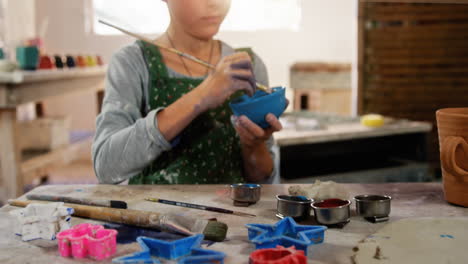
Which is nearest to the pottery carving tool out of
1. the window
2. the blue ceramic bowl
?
the blue ceramic bowl

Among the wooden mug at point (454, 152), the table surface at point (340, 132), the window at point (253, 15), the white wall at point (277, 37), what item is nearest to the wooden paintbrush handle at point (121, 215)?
the wooden mug at point (454, 152)

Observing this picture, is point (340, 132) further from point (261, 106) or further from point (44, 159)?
point (44, 159)

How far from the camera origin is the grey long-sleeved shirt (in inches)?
48.5

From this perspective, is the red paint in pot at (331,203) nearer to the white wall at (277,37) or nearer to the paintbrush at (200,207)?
the paintbrush at (200,207)

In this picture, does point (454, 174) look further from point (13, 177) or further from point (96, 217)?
point (13, 177)

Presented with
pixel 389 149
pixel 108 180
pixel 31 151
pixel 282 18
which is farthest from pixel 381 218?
pixel 282 18

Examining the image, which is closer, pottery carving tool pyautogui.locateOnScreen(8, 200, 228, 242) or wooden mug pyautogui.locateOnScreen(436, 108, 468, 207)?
pottery carving tool pyautogui.locateOnScreen(8, 200, 228, 242)

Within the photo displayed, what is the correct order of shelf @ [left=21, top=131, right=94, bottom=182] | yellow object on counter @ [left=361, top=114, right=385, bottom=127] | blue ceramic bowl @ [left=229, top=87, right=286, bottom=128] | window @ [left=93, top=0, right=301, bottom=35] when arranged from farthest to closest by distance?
window @ [left=93, top=0, right=301, bottom=35], shelf @ [left=21, top=131, right=94, bottom=182], yellow object on counter @ [left=361, top=114, right=385, bottom=127], blue ceramic bowl @ [left=229, top=87, right=286, bottom=128]

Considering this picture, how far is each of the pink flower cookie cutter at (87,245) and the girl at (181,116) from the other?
0.46 metres

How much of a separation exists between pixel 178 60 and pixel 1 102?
1486 mm

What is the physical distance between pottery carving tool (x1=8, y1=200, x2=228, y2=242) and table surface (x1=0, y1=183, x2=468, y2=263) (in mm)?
22

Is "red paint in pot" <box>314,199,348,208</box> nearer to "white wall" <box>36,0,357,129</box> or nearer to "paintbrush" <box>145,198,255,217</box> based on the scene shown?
"paintbrush" <box>145,198,255,217</box>

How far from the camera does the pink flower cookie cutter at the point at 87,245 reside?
76cm

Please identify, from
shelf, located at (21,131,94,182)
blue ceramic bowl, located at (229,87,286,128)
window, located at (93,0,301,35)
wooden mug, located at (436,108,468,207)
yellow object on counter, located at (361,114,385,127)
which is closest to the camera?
wooden mug, located at (436,108,468,207)
